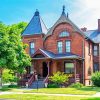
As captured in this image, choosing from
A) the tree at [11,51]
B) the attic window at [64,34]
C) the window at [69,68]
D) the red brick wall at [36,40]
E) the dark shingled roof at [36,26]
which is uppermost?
the dark shingled roof at [36,26]

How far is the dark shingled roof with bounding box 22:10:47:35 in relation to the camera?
4409 centimetres

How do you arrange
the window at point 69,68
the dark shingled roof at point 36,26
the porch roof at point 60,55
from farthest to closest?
the dark shingled roof at point 36,26 → the window at point 69,68 → the porch roof at point 60,55

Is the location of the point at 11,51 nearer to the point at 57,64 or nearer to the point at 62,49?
the point at 57,64

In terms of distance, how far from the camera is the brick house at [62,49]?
40.5 metres

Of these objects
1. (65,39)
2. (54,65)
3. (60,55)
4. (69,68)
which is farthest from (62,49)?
(69,68)

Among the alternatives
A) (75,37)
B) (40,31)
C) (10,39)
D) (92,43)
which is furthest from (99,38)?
(10,39)

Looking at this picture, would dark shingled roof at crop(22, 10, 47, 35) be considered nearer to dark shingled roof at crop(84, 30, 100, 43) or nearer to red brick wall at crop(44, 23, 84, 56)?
red brick wall at crop(44, 23, 84, 56)

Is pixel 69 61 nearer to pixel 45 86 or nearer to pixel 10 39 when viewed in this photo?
pixel 45 86

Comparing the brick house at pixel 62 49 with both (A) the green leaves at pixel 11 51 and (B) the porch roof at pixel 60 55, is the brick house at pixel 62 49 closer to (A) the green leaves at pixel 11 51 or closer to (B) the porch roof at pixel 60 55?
(B) the porch roof at pixel 60 55

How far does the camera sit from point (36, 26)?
44469mm

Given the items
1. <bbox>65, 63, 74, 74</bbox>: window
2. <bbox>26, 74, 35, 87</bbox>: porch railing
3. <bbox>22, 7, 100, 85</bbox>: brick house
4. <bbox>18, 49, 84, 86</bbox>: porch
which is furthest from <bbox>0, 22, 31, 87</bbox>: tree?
<bbox>65, 63, 74, 74</bbox>: window

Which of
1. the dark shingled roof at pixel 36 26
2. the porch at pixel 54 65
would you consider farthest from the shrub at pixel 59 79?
the dark shingled roof at pixel 36 26

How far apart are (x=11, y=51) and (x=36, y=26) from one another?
47.0 ft

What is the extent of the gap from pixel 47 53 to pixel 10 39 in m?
8.94
